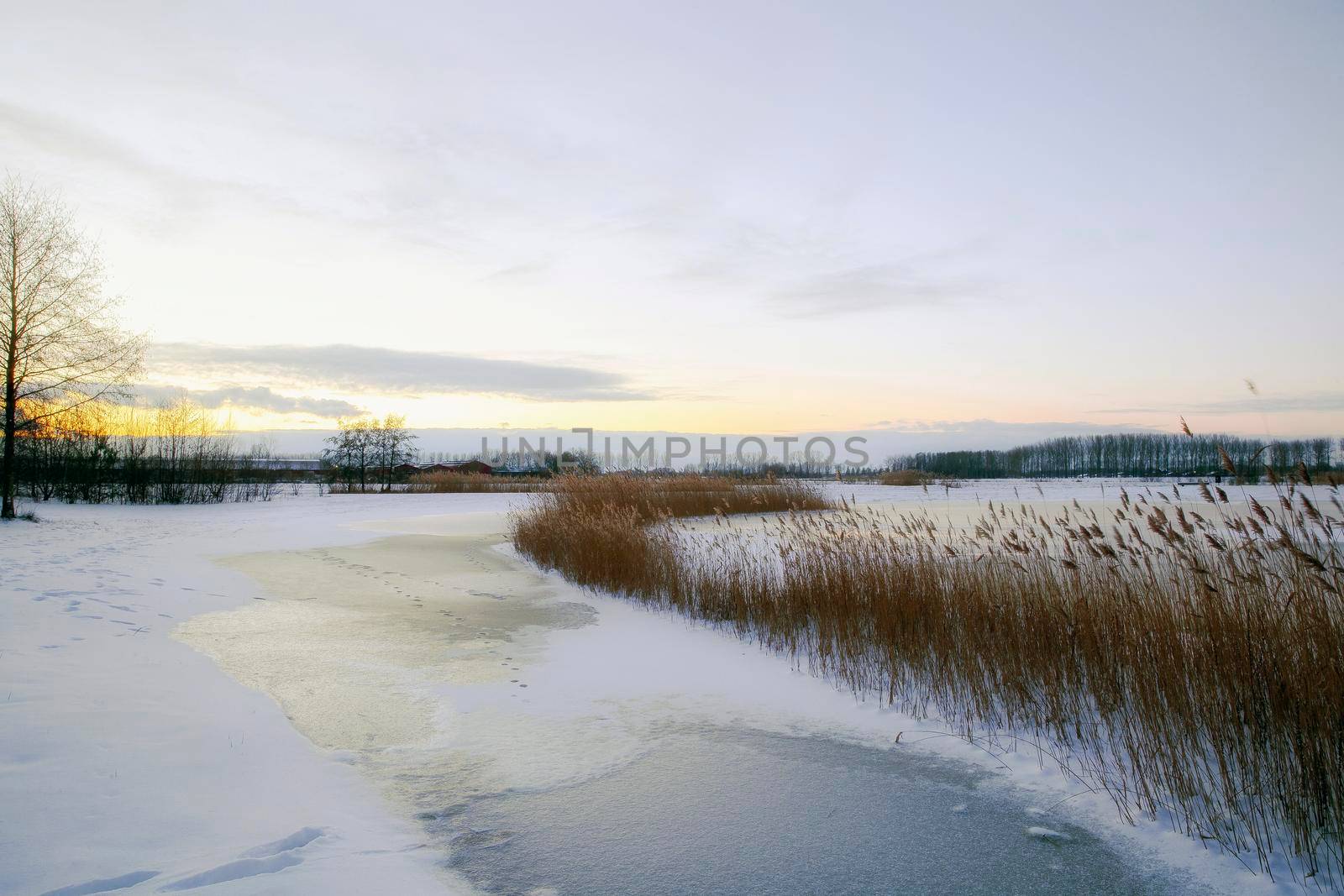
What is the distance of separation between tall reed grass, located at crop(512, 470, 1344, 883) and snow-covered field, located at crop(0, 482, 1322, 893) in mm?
338

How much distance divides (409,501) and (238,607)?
76.1 feet

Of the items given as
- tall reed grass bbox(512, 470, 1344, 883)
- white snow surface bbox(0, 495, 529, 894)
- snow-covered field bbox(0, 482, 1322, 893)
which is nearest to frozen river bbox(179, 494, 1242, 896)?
snow-covered field bbox(0, 482, 1322, 893)

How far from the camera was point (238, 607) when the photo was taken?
26.1 feet

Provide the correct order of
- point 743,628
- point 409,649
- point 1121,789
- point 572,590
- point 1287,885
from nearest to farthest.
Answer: point 1287,885, point 1121,789, point 409,649, point 743,628, point 572,590

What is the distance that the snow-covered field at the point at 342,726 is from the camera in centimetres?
285

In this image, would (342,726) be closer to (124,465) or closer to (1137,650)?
(1137,650)

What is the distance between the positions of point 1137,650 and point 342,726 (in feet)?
16.7

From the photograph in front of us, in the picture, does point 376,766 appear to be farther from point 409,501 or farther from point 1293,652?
point 409,501

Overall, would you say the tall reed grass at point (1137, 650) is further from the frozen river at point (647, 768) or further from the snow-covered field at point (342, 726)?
the frozen river at point (647, 768)

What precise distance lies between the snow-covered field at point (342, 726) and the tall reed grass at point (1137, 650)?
0.34 m

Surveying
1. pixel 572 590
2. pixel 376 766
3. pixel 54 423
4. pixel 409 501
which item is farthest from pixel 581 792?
pixel 409 501

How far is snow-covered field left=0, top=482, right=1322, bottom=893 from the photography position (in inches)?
112

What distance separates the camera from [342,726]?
456cm

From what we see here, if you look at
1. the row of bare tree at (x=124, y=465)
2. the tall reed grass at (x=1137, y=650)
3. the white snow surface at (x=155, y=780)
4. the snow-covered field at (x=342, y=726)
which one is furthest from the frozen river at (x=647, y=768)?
the row of bare tree at (x=124, y=465)
